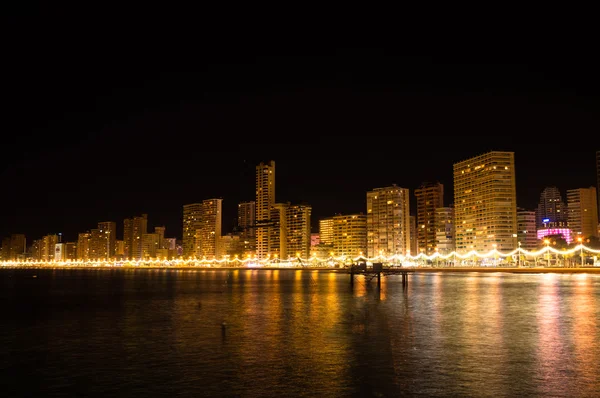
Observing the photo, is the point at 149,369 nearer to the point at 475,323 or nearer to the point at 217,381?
the point at 217,381

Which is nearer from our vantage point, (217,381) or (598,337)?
(217,381)

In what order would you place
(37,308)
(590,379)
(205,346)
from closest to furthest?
1. (590,379)
2. (205,346)
3. (37,308)

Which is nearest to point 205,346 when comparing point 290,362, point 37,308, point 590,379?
point 290,362

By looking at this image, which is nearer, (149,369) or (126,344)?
(149,369)

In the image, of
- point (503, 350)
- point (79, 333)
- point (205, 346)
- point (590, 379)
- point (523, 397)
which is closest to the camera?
point (523, 397)

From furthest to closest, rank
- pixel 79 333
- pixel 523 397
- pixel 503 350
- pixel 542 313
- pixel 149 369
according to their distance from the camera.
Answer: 1. pixel 542 313
2. pixel 79 333
3. pixel 503 350
4. pixel 149 369
5. pixel 523 397

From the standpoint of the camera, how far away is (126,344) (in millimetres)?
29953

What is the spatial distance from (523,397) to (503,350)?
9015mm

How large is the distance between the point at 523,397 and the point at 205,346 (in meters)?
16.4

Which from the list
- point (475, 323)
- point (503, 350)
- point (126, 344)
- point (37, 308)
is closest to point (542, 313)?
point (475, 323)

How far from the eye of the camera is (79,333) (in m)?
→ 35.0

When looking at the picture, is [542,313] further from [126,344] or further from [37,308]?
[37,308]

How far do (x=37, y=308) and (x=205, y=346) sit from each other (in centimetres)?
3284

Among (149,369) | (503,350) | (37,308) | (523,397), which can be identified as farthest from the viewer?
(37,308)
